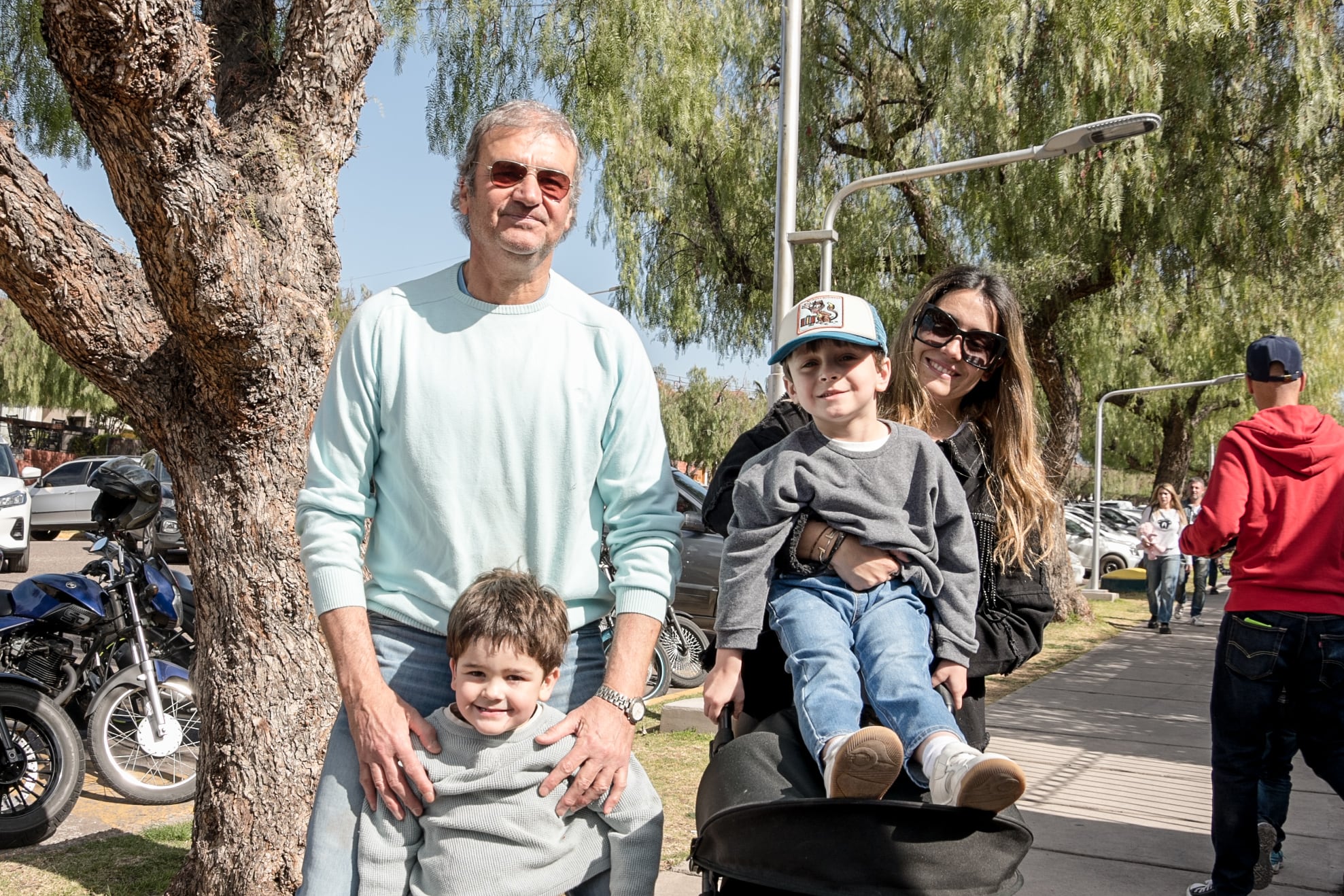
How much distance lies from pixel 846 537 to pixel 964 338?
693 millimetres

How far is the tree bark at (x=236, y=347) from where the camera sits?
3877mm

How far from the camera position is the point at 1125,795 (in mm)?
6777

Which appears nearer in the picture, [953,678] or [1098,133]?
[953,678]

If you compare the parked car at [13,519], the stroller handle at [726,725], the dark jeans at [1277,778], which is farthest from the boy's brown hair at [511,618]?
the parked car at [13,519]

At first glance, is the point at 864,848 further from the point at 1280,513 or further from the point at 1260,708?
the point at 1280,513

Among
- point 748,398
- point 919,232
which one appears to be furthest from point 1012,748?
point 748,398

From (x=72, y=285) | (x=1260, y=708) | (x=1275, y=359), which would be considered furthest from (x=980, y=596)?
(x=72, y=285)

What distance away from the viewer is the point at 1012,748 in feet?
26.6

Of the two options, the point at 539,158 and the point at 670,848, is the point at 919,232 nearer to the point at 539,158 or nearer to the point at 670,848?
the point at 670,848

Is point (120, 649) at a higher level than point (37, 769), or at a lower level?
higher

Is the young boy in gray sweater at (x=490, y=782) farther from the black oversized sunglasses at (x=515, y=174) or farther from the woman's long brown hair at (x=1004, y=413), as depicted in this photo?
the woman's long brown hair at (x=1004, y=413)

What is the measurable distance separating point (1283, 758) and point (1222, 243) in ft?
33.4

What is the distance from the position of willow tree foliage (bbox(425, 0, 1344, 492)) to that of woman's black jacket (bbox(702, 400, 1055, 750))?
9.69 m

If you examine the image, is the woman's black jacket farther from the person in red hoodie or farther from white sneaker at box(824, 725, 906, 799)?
the person in red hoodie
